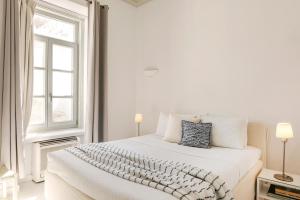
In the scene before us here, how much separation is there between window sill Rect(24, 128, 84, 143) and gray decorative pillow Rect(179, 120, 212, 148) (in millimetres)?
1687

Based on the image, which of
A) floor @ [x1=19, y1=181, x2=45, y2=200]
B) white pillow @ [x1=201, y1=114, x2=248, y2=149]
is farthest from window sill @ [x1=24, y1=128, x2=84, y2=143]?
white pillow @ [x1=201, y1=114, x2=248, y2=149]

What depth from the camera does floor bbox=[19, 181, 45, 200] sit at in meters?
2.37

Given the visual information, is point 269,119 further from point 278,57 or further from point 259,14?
point 259,14

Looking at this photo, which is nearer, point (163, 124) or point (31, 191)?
point (31, 191)

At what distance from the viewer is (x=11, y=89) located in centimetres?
235

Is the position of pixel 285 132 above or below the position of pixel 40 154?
above

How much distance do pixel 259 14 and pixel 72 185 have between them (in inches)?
110

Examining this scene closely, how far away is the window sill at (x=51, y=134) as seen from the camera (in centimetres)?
278

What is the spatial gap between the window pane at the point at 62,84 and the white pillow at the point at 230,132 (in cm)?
237

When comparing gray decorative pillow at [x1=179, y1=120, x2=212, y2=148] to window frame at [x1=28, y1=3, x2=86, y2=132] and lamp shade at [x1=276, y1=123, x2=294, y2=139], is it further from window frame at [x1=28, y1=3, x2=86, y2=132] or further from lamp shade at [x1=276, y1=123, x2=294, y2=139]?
window frame at [x1=28, y1=3, x2=86, y2=132]

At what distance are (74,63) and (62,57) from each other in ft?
0.69

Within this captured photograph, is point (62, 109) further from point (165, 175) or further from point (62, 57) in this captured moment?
point (165, 175)

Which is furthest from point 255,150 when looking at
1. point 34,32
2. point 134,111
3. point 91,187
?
point 34,32

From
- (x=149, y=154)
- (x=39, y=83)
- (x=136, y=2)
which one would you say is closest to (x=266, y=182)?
(x=149, y=154)
